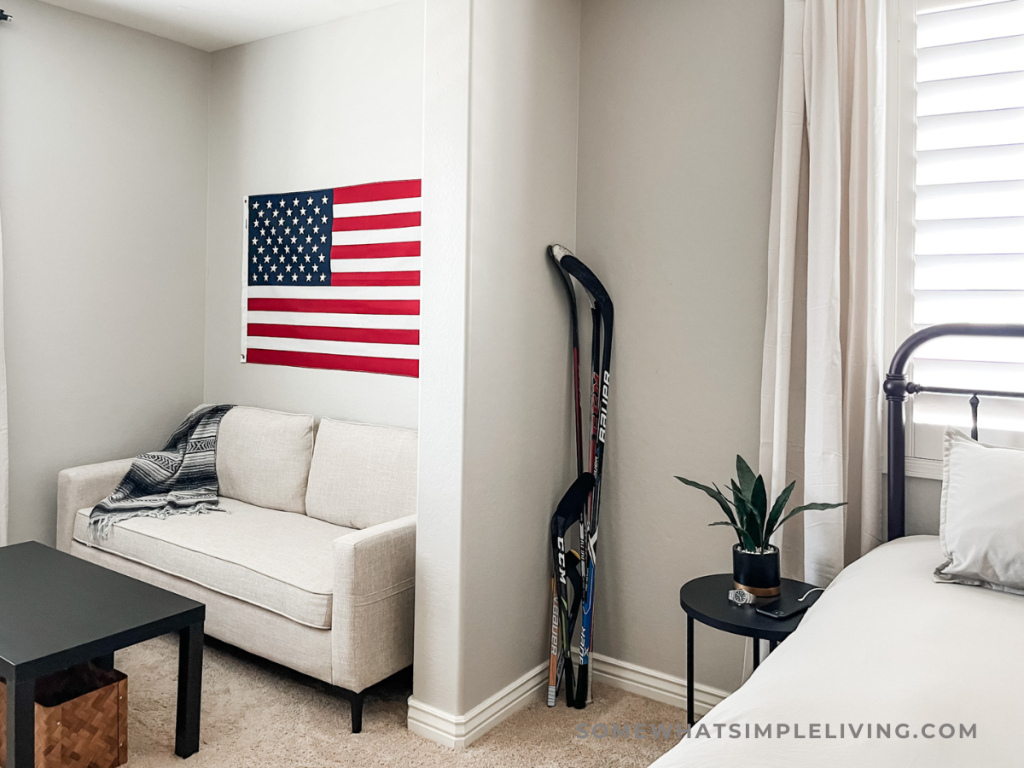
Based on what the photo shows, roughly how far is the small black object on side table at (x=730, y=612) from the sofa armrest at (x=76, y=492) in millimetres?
2541

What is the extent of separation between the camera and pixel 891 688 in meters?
1.15

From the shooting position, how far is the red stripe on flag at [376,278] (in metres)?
3.17

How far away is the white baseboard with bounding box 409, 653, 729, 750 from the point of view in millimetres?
2320

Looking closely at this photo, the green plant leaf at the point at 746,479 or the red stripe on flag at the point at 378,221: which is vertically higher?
the red stripe on flag at the point at 378,221

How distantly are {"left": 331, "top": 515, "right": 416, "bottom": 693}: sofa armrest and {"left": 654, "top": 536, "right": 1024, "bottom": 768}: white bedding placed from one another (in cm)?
132

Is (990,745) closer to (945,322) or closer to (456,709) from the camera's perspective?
(945,322)

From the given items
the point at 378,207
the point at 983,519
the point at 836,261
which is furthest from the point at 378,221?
the point at 983,519

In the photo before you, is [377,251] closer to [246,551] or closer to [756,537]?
[246,551]

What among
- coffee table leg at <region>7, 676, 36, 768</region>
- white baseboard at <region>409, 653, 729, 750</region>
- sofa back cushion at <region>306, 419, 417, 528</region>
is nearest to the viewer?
coffee table leg at <region>7, 676, 36, 768</region>

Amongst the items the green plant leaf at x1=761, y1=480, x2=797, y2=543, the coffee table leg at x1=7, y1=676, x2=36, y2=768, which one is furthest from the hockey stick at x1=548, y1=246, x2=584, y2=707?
the coffee table leg at x1=7, y1=676, x2=36, y2=768

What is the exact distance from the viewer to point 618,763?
7.22ft

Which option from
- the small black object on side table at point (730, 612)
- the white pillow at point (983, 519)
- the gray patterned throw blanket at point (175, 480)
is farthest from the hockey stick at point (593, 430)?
the gray patterned throw blanket at point (175, 480)

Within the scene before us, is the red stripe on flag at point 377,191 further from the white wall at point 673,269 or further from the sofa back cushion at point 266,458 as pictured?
the sofa back cushion at point 266,458

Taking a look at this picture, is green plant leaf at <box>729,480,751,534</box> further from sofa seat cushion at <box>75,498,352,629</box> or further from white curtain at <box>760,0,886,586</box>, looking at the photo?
sofa seat cushion at <box>75,498,352,629</box>
